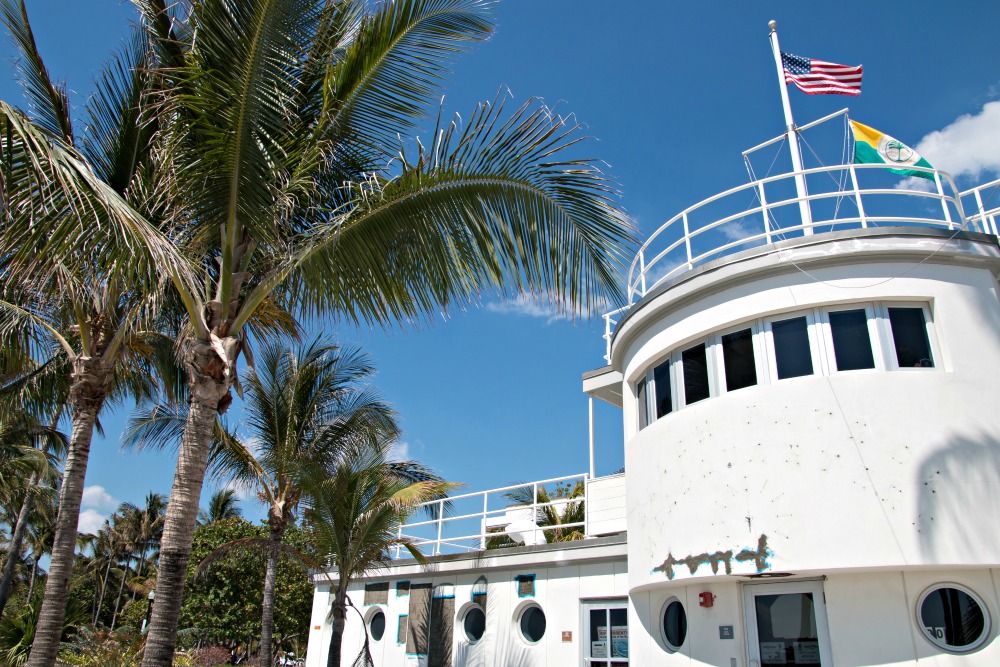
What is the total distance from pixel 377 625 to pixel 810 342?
12.3 meters

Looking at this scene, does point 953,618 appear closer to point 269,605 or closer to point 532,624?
point 532,624

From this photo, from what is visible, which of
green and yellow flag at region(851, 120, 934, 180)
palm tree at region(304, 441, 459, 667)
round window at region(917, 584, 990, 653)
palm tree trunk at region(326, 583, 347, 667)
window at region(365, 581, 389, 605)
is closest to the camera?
round window at region(917, 584, 990, 653)

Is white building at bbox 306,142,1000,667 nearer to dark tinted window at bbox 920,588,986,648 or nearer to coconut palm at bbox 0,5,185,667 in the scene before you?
dark tinted window at bbox 920,588,986,648

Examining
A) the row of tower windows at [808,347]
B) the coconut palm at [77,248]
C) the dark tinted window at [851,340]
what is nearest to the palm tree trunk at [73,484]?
the coconut palm at [77,248]

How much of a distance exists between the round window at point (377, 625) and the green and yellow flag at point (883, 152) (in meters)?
13.6

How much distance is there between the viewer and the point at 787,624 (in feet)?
28.3

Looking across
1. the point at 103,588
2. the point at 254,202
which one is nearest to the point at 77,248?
the point at 254,202

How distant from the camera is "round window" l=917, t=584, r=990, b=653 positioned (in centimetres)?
758

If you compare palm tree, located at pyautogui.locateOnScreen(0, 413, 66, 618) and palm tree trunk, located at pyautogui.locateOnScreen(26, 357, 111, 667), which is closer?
palm tree trunk, located at pyautogui.locateOnScreen(26, 357, 111, 667)

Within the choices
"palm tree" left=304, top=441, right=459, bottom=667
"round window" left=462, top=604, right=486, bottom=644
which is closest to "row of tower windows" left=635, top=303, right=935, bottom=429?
"round window" left=462, top=604, right=486, bottom=644

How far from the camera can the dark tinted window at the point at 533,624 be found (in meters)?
13.5

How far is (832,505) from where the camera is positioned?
820 cm

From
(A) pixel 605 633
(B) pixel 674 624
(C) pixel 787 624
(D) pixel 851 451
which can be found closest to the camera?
(D) pixel 851 451

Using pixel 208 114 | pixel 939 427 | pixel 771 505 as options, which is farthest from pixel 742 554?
pixel 208 114
